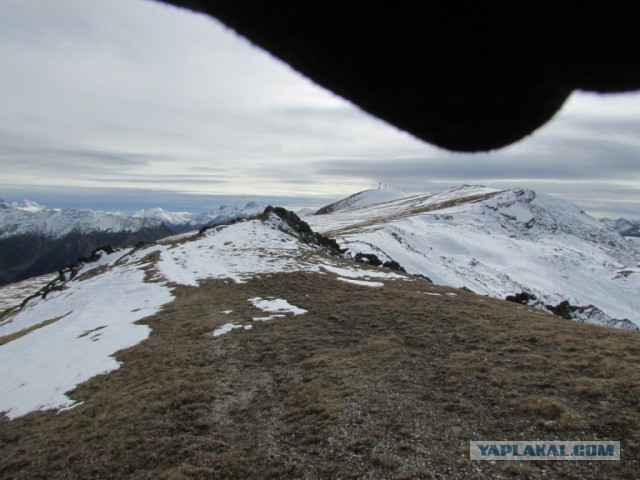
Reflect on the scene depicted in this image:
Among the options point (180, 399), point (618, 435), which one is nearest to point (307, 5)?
point (618, 435)

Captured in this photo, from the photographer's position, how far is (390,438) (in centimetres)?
633

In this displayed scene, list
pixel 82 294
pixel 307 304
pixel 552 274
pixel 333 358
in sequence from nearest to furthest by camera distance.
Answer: pixel 333 358, pixel 307 304, pixel 82 294, pixel 552 274

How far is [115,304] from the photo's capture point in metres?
19.8

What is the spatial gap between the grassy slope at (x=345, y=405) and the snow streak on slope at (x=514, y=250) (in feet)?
92.4

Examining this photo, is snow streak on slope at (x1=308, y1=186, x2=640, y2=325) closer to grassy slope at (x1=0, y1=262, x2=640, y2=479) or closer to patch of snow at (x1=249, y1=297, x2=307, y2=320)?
patch of snow at (x1=249, y1=297, x2=307, y2=320)

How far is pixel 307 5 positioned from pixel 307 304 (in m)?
15.8

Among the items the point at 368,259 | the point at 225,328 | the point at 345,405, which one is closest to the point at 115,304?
the point at 225,328

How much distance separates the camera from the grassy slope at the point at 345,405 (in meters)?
5.94

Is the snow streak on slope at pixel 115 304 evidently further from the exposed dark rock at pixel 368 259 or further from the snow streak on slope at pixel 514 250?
the snow streak on slope at pixel 514 250

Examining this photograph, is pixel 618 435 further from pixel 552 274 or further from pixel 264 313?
pixel 552 274

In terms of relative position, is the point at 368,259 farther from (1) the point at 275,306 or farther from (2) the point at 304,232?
(1) the point at 275,306

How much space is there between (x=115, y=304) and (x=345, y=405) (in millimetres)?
17293

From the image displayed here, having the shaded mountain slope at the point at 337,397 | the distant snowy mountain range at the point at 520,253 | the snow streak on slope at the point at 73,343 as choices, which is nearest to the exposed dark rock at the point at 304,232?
the distant snowy mountain range at the point at 520,253

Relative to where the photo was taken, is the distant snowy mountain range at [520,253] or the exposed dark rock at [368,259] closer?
the exposed dark rock at [368,259]
